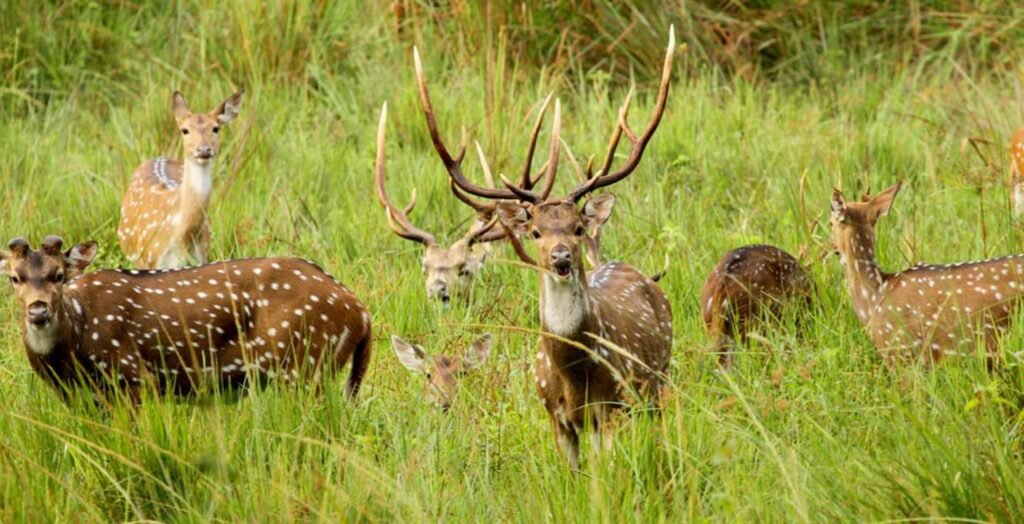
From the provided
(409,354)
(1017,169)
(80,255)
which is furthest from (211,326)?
(1017,169)

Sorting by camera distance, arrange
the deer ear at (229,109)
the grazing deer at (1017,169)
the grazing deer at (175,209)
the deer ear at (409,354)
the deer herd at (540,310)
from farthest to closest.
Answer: the deer ear at (229,109), the grazing deer at (175,209), the grazing deer at (1017,169), the deer ear at (409,354), the deer herd at (540,310)

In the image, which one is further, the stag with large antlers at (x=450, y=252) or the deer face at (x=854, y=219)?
the stag with large antlers at (x=450, y=252)

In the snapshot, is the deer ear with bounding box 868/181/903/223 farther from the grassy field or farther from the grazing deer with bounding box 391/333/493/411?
the grazing deer with bounding box 391/333/493/411

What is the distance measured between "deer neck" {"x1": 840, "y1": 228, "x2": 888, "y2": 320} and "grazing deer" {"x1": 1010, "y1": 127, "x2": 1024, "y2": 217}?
4.83 feet

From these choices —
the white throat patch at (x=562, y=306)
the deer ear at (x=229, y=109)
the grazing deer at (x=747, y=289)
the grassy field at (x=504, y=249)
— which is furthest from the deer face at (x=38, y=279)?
the deer ear at (x=229, y=109)

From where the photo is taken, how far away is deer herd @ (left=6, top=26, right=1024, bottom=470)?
19.5ft

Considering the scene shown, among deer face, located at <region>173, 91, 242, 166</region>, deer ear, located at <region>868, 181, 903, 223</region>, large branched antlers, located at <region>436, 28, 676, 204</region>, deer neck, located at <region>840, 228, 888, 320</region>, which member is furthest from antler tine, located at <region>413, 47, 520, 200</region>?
deer face, located at <region>173, 91, 242, 166</region>

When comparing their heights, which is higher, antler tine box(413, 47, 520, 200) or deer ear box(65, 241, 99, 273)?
antler tine box(413, 47, 520, 200)

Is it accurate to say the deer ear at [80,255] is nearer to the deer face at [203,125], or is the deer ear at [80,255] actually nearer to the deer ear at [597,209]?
the deer ear at [597,209]

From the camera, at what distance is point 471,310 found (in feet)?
→ 26.1

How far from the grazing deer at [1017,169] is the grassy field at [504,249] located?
0.73ft

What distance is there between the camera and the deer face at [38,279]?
239 inches

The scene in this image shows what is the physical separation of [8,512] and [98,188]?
5.30 m

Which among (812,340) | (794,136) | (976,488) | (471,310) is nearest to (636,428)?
(976,488)
